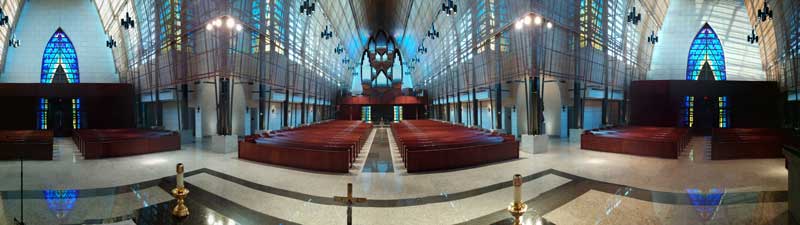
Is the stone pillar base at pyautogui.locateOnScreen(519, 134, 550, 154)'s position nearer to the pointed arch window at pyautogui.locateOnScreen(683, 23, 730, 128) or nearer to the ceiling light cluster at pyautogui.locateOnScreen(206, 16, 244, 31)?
the ceiling light cluster at pyautogui.locateOnScreen(206, 16, 244, 31)

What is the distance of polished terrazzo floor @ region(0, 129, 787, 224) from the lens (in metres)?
4.65

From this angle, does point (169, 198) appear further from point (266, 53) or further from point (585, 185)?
point (266, 53)

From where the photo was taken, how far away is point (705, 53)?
87.3 ft

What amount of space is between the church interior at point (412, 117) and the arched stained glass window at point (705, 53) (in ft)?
0.37

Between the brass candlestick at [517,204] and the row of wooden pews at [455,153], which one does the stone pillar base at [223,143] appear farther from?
the brass candlestick at [517,204]

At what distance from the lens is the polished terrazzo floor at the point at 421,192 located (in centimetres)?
465

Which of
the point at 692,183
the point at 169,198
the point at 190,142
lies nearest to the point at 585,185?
the point at 692,183

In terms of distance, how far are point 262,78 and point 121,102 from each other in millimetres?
10995

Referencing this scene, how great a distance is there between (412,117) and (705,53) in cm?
2886

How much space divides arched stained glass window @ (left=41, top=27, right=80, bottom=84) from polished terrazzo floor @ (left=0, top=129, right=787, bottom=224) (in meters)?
23.7

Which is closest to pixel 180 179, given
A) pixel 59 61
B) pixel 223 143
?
pixel 223 143

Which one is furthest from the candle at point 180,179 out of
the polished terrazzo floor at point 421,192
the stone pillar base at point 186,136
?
the stone pillar base at point 186,136

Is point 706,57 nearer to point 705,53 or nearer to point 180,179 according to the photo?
point 705,53

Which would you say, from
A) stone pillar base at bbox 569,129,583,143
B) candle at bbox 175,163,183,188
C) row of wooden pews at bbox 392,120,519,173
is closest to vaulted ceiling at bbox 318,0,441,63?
stone pillar base at bbox 569,129,583,143
